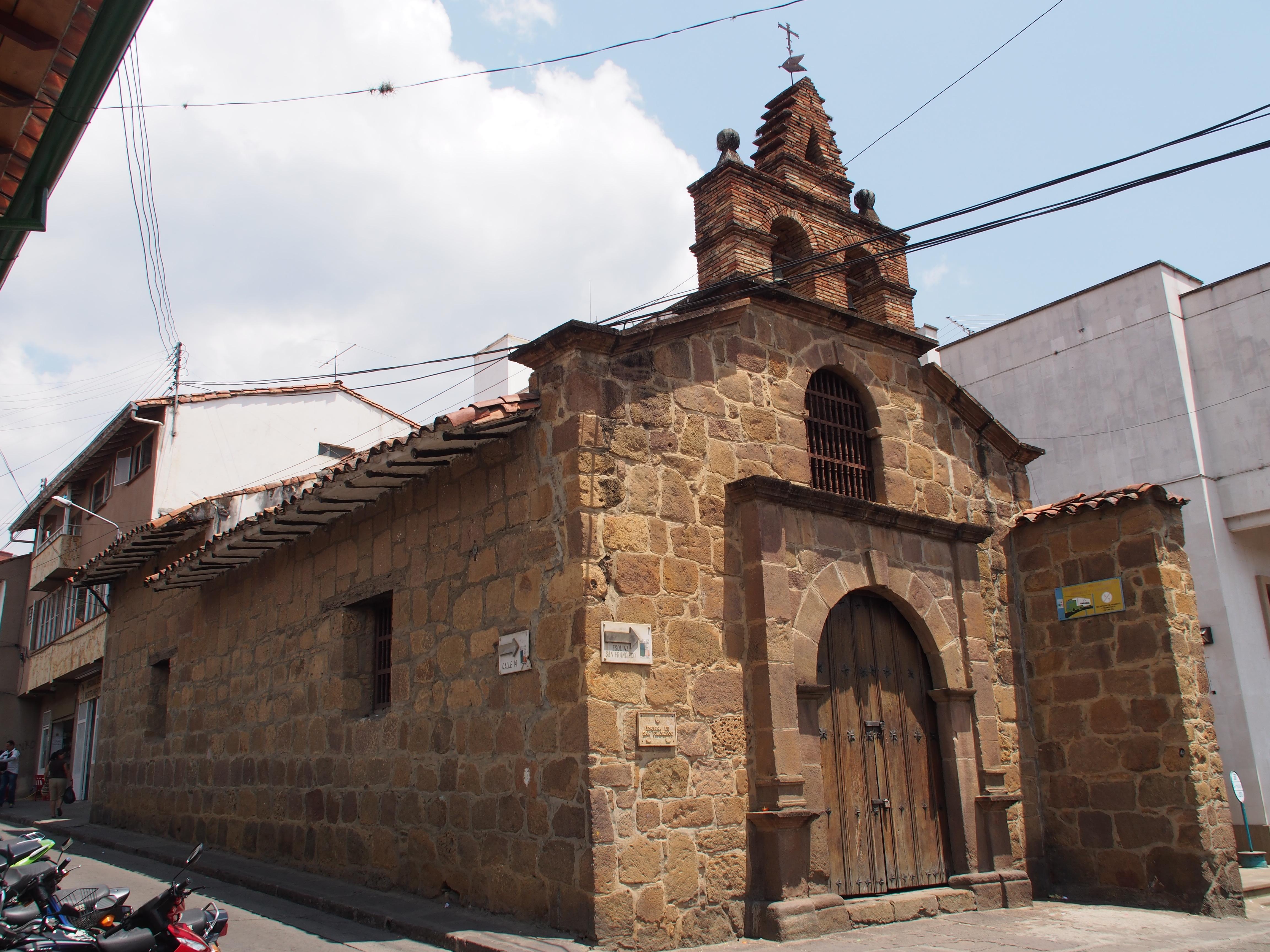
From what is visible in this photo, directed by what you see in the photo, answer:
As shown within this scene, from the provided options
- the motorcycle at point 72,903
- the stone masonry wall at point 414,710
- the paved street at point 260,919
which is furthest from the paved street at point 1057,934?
the motorcycle at point 72,903

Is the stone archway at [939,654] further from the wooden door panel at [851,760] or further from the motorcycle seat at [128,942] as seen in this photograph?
the motorcycle seat at [128,942]

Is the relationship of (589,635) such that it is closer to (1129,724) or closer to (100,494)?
(1129,724)

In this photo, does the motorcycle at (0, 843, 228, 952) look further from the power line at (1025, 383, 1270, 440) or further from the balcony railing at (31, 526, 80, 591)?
the balcony railing at (31, 526, 80, 591)

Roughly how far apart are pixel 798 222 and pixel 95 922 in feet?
24.6

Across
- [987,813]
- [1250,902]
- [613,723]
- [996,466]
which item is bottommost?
[1250,902]

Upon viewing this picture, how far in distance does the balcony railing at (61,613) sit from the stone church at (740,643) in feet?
34.8

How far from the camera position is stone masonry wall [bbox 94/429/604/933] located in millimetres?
6742

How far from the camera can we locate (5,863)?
19.1 ft

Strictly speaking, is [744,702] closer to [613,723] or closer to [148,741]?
[613,723]

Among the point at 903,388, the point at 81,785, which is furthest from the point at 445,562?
the point at 81,785

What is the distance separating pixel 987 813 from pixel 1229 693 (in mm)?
7997

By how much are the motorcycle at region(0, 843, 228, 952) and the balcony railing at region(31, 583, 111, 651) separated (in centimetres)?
1256

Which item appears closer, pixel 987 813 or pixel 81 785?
pixel 987 813

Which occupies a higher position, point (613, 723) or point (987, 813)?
point (613, 723)
